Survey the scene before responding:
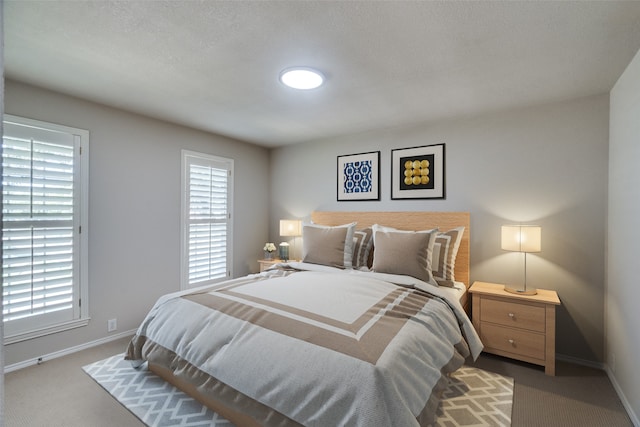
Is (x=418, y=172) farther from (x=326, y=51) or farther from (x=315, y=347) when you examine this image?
(x=315, y=347)

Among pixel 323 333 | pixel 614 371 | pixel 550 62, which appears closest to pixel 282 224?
pixel 323 333

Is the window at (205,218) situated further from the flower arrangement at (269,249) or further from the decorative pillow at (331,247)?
the decorative pillow at (331,247)

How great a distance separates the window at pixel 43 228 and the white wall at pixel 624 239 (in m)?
4.23

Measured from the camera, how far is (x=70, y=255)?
2.82m

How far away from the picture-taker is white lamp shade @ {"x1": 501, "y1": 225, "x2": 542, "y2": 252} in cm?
266

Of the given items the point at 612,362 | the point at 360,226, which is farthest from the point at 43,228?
the point at 612,362

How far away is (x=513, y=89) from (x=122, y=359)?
3964mm

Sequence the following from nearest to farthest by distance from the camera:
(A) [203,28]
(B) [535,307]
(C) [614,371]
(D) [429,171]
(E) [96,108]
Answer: (A) [203,28] < (C) [614,371] < (B) [535,307] < (E) [96,108] < (D) [429,171]

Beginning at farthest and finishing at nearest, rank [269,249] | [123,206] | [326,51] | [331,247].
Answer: [269,249] → [331,247] → [123,206] → [326,51]

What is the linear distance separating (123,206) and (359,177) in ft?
8.62

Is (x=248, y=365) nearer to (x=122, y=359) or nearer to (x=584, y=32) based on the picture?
(x=122, y=359)

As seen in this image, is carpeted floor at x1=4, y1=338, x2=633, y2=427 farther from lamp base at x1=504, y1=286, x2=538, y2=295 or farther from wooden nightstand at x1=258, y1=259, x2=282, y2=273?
wooden nightstand at x1=258, y1=259, x2=282, y2=273

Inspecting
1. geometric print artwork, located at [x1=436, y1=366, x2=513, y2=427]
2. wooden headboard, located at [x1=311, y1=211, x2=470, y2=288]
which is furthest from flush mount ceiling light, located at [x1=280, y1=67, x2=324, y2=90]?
geometric print artwork, located at [x1=436, y1=366, x2=513, y2=427]

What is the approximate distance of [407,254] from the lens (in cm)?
285
